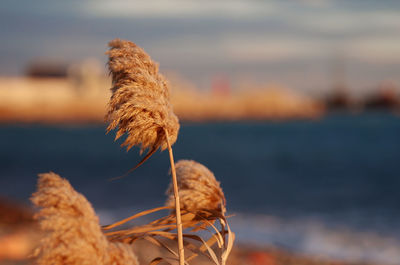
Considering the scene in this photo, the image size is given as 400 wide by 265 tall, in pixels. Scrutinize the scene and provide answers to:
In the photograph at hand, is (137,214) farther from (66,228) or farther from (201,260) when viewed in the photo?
(201,260)

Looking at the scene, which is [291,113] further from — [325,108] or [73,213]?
[73,213]

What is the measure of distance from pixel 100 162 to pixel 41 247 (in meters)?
39.1

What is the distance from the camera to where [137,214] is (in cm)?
136

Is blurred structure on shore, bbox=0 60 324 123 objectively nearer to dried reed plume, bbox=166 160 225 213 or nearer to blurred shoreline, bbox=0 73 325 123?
blurred shoreline, bbox=0 73 325 123

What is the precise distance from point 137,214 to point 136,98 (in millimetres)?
356

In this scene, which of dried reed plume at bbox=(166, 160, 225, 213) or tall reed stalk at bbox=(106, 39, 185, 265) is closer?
tall reed stalk at bbox=(106, 39, 185, 265)

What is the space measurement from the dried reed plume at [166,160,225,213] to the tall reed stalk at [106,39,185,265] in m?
0.21

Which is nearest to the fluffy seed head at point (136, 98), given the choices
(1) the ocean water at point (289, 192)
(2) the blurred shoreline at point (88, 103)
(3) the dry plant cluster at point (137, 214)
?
(3) the dry plant cluster at point (137, 214)

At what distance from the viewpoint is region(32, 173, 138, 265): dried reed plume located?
0.95m

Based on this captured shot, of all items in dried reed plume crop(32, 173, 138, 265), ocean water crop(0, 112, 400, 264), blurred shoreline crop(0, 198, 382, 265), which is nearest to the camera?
dried reed plume crop(32, 173, 138, 265)

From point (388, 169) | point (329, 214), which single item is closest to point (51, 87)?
point (388, 169)

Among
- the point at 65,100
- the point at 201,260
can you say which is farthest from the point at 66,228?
the point at 65,100

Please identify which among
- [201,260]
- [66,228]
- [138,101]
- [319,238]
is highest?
[138,101]

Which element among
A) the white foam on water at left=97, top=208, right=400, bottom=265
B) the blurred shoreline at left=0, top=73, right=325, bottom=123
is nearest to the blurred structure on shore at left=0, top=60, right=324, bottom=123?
the blurred shoreline at left=0, top=73, right=325, bottom=123
